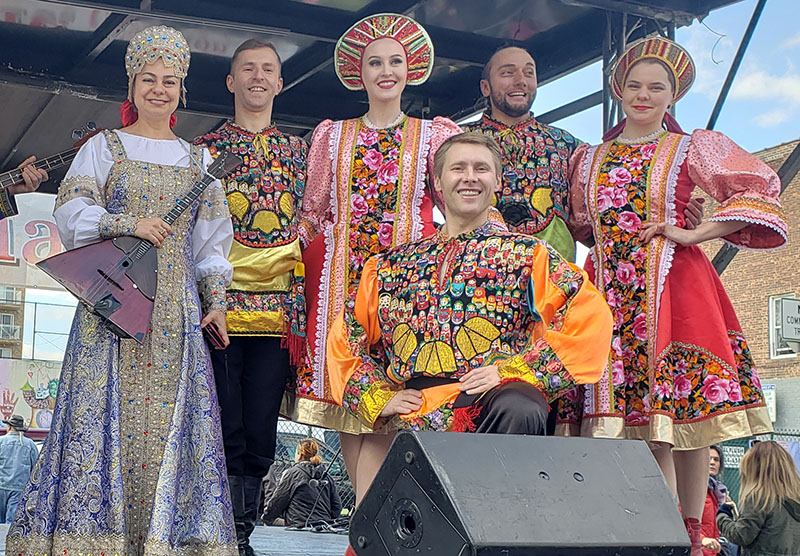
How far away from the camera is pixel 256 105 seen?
389cm

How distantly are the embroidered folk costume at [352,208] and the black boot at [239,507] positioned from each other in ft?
1.04

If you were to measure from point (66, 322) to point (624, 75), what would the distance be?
8.68 m

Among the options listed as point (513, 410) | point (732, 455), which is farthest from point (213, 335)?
point (732, 455)

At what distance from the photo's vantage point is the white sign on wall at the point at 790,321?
7.58m

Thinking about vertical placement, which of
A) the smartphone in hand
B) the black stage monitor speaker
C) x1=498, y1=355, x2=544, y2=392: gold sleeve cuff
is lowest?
the black stage monitor speaker

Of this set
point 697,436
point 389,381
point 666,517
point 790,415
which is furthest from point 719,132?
point 790,415

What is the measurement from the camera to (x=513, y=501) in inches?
83.8

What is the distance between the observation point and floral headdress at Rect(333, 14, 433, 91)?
3.90 m

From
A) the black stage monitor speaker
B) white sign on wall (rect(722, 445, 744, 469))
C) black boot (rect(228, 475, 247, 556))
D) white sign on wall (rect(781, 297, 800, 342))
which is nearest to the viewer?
the black stage monitor speaker

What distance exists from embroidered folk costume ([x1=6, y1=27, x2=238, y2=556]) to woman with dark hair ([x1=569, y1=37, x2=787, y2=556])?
1.37 m

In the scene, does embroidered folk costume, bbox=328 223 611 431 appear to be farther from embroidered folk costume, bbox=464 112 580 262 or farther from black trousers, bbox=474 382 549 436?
embroidered folk costume, bbox=464 112 580 262

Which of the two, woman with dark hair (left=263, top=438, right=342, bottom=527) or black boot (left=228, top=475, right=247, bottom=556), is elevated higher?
black boot (left=228, top=475, right=247, bottom=556)

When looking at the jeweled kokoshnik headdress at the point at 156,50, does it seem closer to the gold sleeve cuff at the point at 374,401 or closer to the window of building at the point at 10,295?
the gold sleeve cuff at the point at 374,401

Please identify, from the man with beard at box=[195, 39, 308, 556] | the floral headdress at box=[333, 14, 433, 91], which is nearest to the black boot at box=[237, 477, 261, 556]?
the man with beard at box=[195, 39, 308, 556]
